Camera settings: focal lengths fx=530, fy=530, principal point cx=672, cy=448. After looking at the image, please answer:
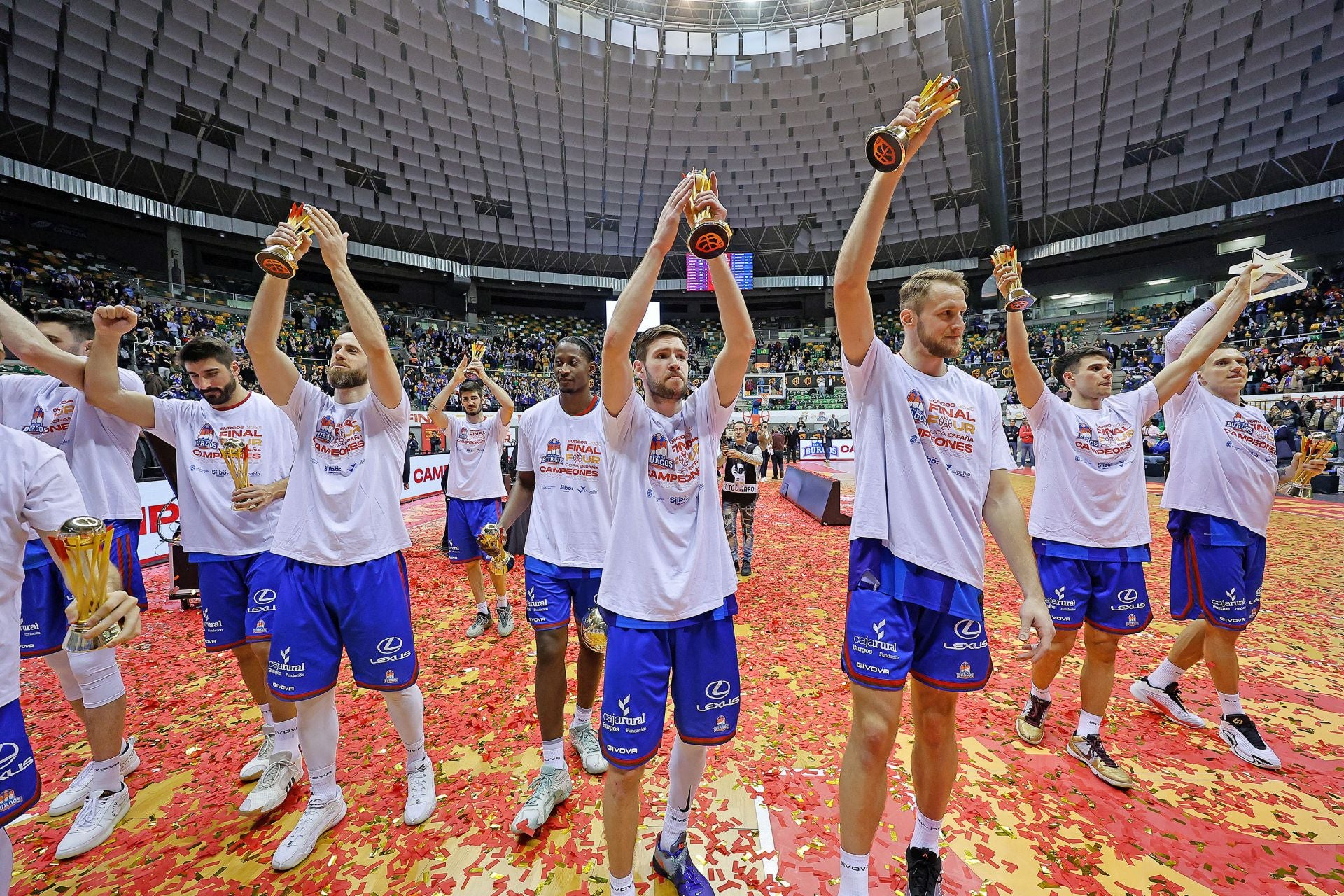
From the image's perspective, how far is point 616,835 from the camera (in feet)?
6.23

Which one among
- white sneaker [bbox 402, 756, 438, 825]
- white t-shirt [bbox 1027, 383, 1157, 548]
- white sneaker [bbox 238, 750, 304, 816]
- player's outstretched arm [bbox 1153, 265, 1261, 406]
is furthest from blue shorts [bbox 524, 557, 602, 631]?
player's outstretched arm [bbox 1153, 265, 1261, 406]

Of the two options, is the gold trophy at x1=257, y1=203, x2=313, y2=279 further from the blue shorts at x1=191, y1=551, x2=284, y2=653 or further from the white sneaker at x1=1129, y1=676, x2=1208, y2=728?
the white sneaker at x1=1129, y1=676, x2=1208, y2=728

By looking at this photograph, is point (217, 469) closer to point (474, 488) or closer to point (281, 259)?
point (281, 259)

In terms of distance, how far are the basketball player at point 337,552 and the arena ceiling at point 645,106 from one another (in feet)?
74.8

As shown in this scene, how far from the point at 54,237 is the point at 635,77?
22948 mm

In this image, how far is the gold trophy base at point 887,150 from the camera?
1.73 m

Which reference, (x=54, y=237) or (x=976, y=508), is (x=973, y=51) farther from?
(x=54, y=237)

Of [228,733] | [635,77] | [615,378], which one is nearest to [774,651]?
[615,378]

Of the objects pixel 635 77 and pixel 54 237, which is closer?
pixel 54 237

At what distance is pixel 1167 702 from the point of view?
11.0 ft

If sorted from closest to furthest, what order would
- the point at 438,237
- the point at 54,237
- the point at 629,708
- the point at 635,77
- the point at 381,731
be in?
1. the point at 629,708
2. the point at 381,731
3. the point at 54,237
4. the point at 635,77
5. the point at 438,237

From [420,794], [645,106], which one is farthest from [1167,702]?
[645,106]

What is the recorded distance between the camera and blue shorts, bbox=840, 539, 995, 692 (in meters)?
1.93

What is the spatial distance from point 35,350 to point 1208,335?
5868 millimetres
